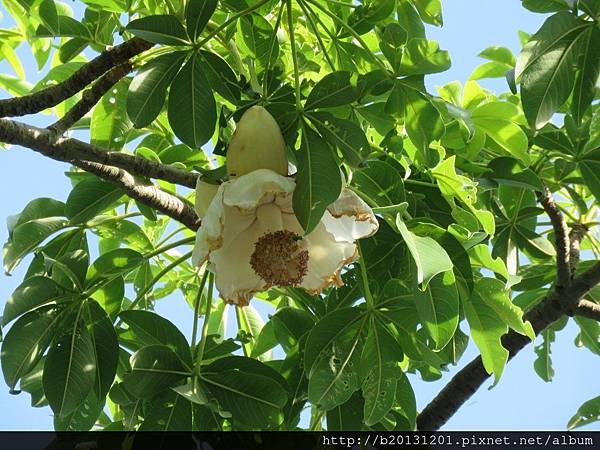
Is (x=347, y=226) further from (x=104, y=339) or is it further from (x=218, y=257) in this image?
(x=104, y=339)

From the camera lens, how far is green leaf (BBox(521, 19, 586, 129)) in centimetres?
198

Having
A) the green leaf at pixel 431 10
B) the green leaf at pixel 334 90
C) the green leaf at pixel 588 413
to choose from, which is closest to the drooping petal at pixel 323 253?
the green leaf at pixel 334 90

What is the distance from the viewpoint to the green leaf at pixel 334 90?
6.27 feet

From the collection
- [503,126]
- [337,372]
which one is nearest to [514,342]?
[503,126]

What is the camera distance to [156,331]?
2223mm

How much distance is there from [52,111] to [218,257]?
1728 millimetres

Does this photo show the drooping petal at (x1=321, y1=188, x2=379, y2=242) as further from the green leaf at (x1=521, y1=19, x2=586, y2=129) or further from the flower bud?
the green leaf at (x1=521, y1=19, x2=586, y2=129)

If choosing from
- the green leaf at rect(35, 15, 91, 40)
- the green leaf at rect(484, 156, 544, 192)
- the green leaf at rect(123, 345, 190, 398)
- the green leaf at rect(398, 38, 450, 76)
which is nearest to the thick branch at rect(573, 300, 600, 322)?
the green leaf at rect(484, 156, 544, 192)

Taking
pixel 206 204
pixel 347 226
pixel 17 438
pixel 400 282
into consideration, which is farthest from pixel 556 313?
pixel 17 438

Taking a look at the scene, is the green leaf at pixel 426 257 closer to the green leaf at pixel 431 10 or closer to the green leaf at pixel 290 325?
the green leaf at pixel 290 325

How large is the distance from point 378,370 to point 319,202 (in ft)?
1.79

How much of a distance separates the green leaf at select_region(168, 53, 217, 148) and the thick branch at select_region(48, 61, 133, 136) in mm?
367

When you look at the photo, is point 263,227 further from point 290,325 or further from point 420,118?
point 290,325

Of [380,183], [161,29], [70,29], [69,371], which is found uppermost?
[70,29]
